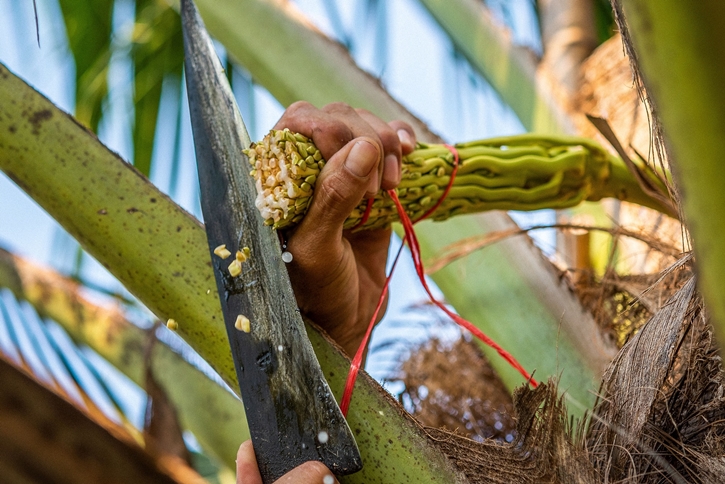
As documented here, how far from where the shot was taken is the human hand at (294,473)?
1.70 feet

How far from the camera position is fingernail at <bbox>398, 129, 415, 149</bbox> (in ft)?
2.51

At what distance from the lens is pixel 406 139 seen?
77 cm

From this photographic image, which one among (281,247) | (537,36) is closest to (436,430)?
(281,247)

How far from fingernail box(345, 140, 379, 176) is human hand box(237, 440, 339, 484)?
0.78 feet

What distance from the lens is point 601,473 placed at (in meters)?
0.62

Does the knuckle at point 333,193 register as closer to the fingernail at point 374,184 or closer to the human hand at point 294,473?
the fingernail at point 374,184

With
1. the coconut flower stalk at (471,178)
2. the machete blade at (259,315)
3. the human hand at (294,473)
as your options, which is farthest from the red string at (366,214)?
the human hand at (294,473)

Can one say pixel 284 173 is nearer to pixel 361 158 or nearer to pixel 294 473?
pixel 361 158

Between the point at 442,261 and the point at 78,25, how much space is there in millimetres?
1680

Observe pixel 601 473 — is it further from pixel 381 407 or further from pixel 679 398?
pixel 381 407

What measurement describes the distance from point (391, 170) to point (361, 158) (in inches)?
3.5

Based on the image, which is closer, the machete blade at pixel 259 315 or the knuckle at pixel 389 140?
the machete blade at pixel 259 315

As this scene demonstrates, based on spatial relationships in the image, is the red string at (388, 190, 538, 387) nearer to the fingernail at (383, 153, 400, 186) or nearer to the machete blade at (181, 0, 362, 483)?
the fingernail at (383, 153, 400, 186)

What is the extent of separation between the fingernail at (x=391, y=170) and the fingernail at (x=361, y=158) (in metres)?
0.08
